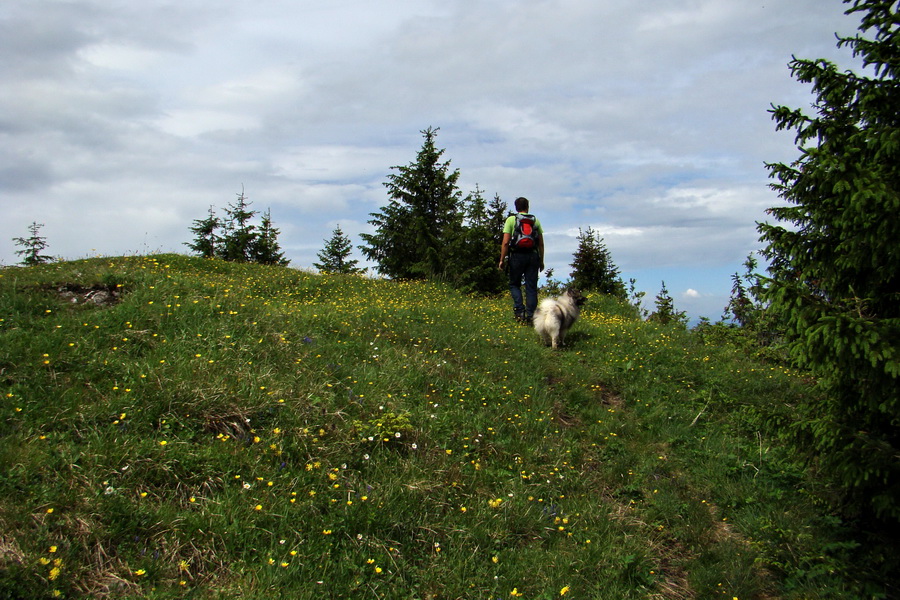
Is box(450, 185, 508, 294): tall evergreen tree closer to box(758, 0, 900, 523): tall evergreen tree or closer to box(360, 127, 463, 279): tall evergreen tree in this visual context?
box(360, 127, 463, 279): tall evergreen tree

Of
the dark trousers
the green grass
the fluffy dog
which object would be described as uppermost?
the dark trousers

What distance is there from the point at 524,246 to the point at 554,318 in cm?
204

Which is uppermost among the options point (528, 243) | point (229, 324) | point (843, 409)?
point (528, 243)

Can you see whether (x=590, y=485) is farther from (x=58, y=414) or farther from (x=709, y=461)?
(x=58, y=414)

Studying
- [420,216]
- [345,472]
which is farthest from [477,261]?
[345,472]

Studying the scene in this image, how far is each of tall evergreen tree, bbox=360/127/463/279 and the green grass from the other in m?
13.4

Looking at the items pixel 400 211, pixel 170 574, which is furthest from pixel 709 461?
pixel 400 211

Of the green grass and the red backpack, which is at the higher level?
the red backpack

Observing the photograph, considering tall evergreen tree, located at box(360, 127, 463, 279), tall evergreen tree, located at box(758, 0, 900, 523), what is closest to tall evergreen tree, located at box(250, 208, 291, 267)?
tall evergreen tree, located at box(360, 127, 463, 279)

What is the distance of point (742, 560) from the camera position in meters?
4.79

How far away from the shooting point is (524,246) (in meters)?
11.6

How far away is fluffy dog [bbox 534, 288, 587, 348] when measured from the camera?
10.5m

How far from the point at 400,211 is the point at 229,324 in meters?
16.2

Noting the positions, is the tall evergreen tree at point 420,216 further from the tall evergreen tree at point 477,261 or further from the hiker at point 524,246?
the hiker at point 524,246
